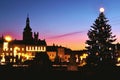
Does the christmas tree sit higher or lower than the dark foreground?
higher

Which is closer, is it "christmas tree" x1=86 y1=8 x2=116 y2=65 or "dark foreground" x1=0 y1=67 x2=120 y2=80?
"dark foreground" x1=0 y1=67 x2=120 y2=80

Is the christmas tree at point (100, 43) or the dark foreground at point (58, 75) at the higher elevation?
the christmas tree at point (100, 43)

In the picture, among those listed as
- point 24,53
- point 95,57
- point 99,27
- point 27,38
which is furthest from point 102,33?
point 27,38

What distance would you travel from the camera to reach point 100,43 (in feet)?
134

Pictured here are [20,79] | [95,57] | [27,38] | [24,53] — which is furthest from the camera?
[27,38]

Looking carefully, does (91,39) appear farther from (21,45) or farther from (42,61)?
(21,45)

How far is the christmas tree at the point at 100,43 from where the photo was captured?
131 ft

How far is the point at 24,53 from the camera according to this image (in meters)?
119

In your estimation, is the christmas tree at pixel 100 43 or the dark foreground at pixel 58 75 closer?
the dark foreground at pixel 58 75

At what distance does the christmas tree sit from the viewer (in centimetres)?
3981

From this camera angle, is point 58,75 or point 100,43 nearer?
point 58,75

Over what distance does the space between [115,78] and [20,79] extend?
22.1 ft

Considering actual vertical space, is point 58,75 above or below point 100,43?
below

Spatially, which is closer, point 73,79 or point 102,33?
point 73,79
